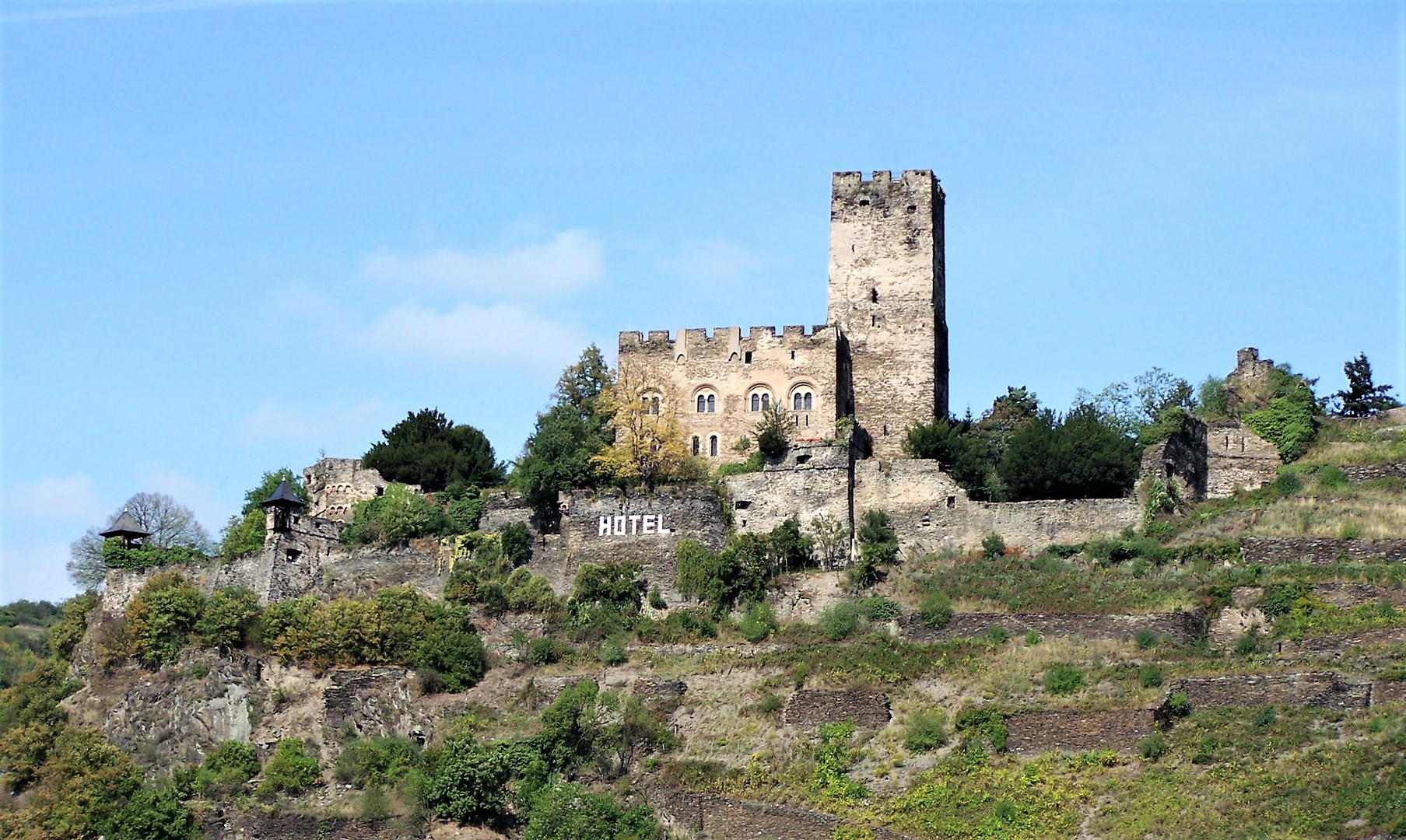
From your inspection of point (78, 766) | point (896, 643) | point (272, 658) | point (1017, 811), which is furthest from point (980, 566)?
point (78, 766)

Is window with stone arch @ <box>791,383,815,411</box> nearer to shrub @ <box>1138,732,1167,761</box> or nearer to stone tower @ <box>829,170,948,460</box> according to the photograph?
stone tower @ <box>829,170,948,460</box>

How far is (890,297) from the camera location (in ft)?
221

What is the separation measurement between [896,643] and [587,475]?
11.9 meters

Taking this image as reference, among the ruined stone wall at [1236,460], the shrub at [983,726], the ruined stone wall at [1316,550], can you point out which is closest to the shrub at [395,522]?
the shrub at [983,726]

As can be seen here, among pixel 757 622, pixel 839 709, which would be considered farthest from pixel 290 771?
pixel 839 709

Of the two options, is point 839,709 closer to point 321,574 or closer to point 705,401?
point 705,401

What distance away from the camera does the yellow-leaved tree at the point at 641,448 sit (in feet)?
206

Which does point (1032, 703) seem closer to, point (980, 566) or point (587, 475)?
point (980, 566)

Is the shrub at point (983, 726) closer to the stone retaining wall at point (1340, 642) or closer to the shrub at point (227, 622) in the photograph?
the stone retaining wall at point (1340, 642)

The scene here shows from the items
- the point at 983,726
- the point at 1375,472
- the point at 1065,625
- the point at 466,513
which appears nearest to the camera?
the point at 983,726

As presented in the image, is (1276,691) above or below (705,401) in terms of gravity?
below

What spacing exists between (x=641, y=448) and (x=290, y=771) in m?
14.0

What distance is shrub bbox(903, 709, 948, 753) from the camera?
161 feet

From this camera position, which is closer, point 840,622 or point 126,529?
point 840,622
